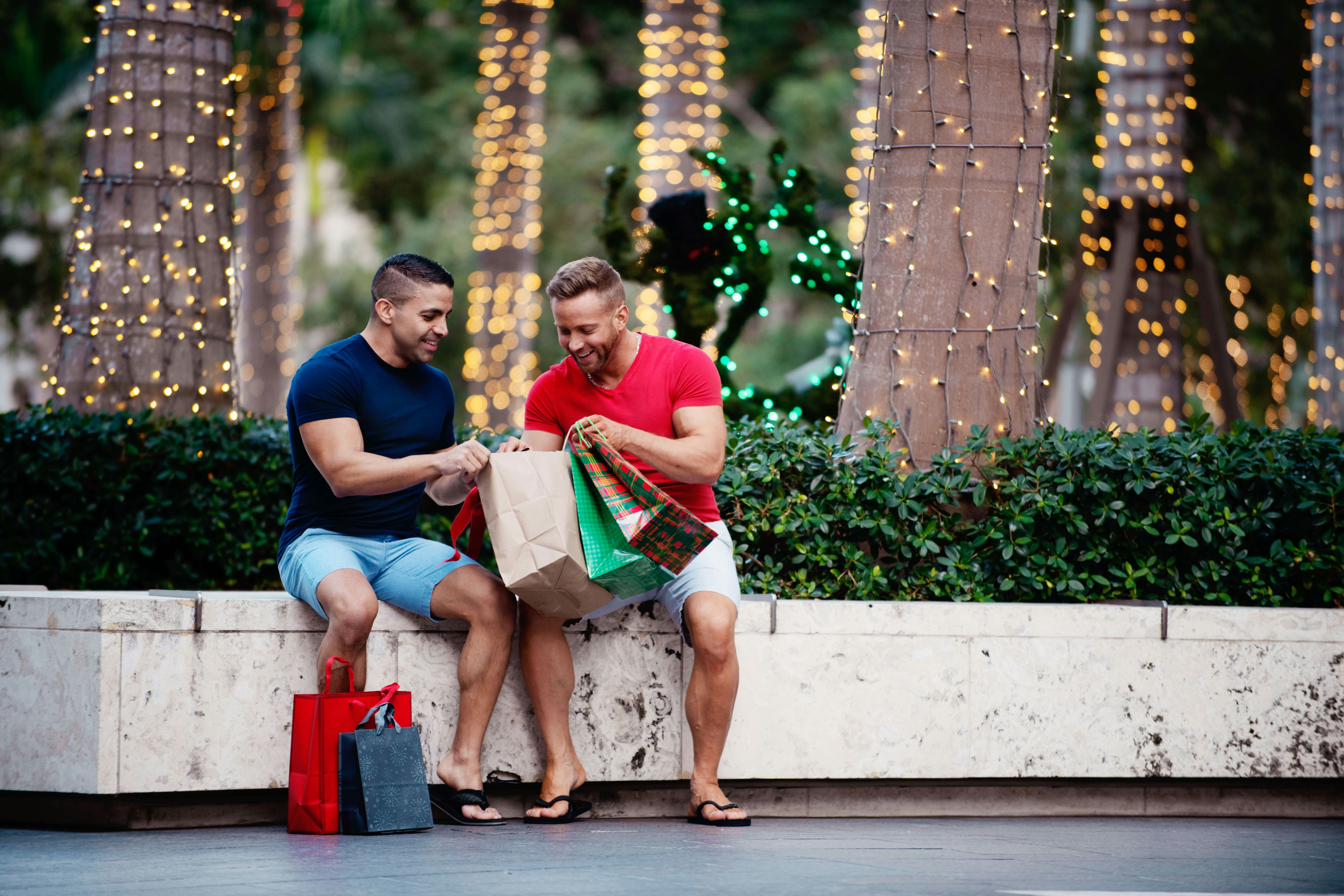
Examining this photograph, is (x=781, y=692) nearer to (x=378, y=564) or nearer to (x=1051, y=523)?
(x=1051, y=523)

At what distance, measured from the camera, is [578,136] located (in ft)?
86.3

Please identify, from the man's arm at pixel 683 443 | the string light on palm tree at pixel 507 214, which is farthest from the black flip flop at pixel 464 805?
the string light on palm tree at pixel 507 214

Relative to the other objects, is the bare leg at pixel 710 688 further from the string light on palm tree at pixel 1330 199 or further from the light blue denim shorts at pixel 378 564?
the string light on palm tree at pixel 1330 199

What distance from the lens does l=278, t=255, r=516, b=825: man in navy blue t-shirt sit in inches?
187

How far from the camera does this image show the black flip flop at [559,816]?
4.91 m

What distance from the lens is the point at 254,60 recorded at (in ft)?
58.7

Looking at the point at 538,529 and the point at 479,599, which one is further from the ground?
the point at 538,529

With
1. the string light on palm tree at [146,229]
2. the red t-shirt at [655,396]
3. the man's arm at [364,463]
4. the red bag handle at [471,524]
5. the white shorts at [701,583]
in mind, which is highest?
the string light on palm tree at [146,229]

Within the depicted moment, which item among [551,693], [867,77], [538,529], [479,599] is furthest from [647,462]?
[867,77]

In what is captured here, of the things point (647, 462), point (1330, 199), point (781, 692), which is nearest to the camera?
point (647, 462)

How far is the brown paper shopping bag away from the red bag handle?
213 millimetres

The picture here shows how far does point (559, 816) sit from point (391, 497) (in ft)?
4.15

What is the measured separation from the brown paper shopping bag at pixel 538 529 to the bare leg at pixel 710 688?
0.34m

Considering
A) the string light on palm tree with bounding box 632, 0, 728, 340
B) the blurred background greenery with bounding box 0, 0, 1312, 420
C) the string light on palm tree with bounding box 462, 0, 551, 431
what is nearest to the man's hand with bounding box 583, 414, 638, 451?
the string light on palm tree with bounding box 632, 0, 728, 340
